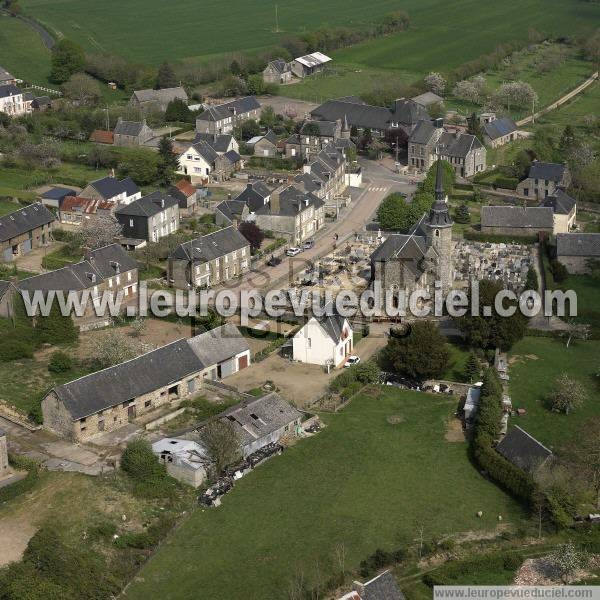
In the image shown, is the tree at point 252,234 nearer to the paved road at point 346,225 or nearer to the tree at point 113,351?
the paved road at point 346,225

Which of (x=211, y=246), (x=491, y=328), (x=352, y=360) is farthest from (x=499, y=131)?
(x=352, y=360)

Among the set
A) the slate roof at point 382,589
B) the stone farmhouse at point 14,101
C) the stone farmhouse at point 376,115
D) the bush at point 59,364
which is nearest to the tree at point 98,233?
the bush at point 59,364

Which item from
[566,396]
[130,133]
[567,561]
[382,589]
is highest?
[382,589]

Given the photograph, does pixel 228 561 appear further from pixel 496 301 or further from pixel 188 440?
pixel 496 301

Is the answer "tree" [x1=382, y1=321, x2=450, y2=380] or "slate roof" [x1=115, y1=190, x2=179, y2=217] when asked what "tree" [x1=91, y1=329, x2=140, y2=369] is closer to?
"tree" [x1=382, y1=321, x2=450, y2=380]

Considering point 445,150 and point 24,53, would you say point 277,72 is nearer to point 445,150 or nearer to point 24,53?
point 24,53

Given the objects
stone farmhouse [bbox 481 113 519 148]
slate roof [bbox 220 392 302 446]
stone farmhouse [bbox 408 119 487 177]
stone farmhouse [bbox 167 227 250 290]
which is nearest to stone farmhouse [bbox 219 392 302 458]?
slate roof [bbox 220 392 302 446]
